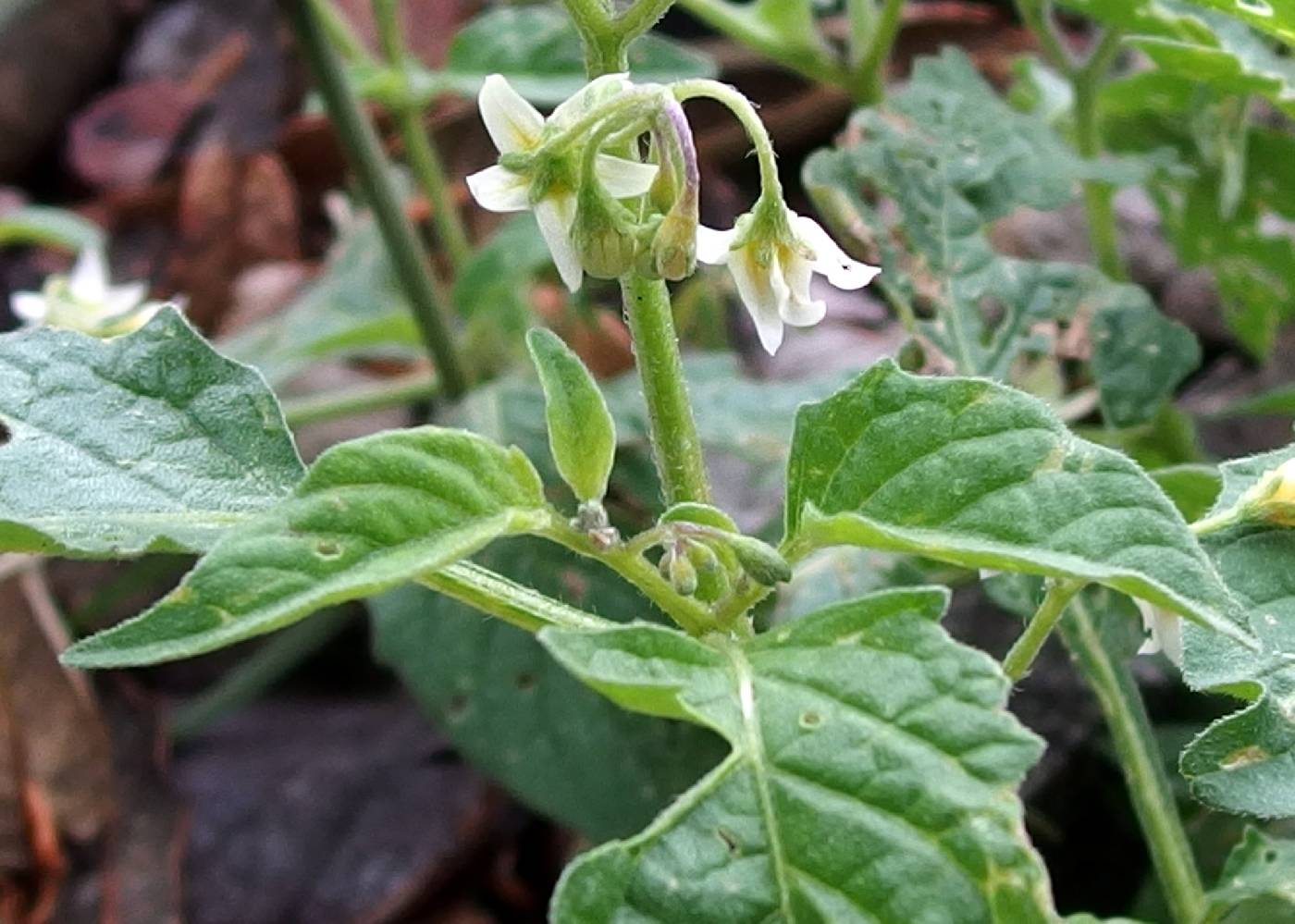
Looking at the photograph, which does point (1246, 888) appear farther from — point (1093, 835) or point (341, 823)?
point (341, 823)

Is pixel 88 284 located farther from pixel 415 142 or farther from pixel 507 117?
pixel 507 117

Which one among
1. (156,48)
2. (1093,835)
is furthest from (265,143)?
(1093,835)

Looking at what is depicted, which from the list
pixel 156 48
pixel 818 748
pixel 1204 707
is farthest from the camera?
pixel 156 48

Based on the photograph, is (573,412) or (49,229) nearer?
(573,412)

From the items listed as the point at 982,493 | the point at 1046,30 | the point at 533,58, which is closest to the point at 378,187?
the point at 533,58

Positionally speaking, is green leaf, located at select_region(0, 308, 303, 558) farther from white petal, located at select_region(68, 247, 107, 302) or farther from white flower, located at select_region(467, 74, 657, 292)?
white petal, located at select_region(68, 247, 107, 302)
